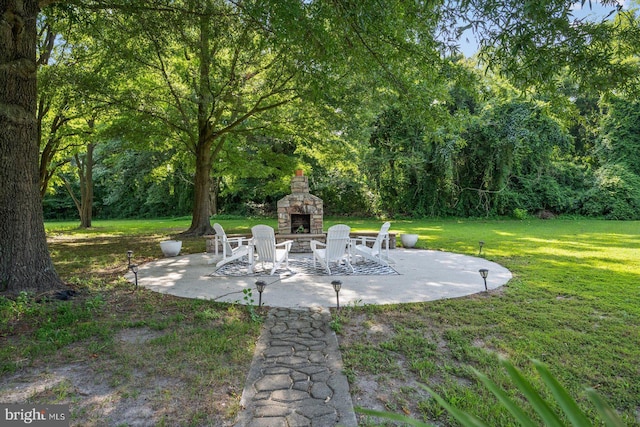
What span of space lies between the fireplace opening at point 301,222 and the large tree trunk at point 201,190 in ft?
14.1

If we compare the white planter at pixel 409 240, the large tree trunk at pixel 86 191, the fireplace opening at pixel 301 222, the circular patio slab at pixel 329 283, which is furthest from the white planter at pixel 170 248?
the large tree trunk at pixel 86 191

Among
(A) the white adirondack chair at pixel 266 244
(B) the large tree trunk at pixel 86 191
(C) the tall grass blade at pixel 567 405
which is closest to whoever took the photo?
(C) the tall grass blade at pixel 567 405

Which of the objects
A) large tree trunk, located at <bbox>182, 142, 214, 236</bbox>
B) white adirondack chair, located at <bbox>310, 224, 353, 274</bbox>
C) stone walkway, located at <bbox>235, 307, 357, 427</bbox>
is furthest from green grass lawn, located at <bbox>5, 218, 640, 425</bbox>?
large tree trunk, located at <bbox>182, 142, 214, 236</bbox>

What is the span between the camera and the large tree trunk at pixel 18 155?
444 centimetres

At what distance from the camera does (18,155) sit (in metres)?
4.57

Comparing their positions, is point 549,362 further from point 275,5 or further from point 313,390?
point 275,5

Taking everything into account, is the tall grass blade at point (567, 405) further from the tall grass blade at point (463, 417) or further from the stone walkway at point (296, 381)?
the stone walkway at point (296, 381)

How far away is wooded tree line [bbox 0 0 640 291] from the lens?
3.23m

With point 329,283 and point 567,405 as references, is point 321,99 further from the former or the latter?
point 567,405

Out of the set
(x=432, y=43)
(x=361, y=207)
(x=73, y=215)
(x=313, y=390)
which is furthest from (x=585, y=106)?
(x=73, y=215)

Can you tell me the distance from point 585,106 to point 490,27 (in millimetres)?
26365

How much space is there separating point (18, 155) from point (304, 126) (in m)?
8.01

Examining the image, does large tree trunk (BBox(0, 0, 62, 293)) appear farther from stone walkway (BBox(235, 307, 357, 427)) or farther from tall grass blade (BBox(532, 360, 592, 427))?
tall grass blade (BBox(532, 360, 592, 427))

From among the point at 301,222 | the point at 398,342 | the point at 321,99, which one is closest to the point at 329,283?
the point at 398,342
